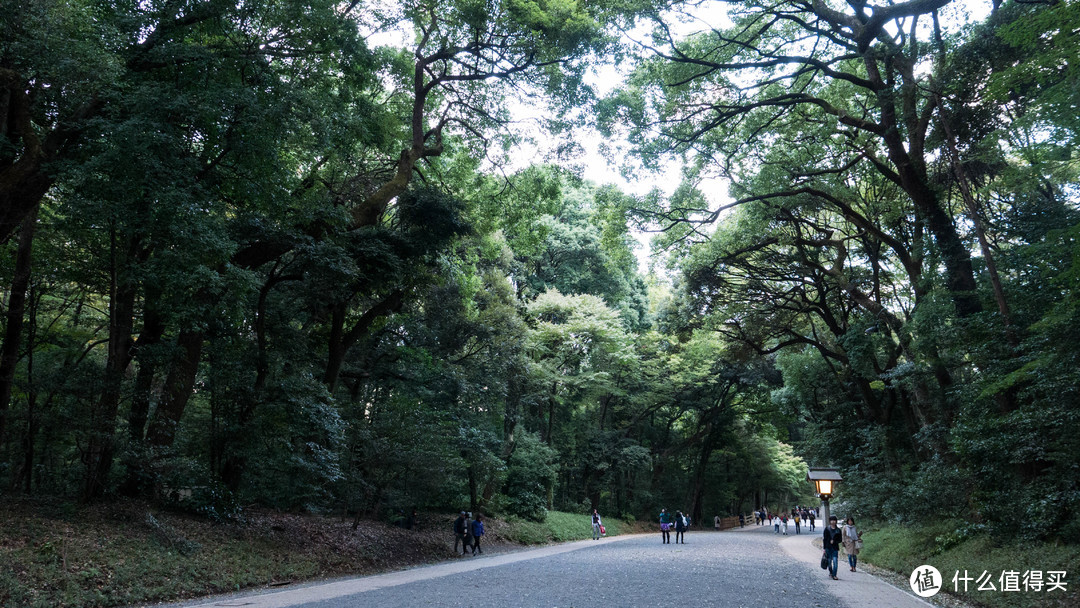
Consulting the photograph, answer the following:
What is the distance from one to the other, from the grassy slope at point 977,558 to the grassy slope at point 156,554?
1007 centimetres

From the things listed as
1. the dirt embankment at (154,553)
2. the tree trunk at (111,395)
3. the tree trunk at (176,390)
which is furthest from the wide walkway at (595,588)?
the tree trunk at (176,390)

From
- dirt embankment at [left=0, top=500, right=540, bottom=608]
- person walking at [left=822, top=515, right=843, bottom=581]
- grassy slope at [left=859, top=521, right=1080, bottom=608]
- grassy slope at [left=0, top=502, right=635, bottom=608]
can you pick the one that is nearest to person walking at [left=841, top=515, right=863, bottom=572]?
grassy slope at [left=859, top=521, right=1080, bottom=608]

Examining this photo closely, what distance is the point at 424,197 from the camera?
1384 centimetres

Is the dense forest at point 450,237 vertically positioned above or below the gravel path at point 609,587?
above

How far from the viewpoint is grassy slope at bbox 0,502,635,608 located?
7227 mm

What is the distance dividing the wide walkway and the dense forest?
2476 millimetres

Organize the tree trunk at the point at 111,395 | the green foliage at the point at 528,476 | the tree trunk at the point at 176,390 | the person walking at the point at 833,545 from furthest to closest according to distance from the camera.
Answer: the green foliage at the point at 528,476 → the person walking at the point at 833,545 → the tree trunk at the point at 176,390 → the tree trunk at the point at 111,395

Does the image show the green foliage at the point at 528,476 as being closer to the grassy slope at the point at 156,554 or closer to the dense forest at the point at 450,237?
the dense forest at the point at 450,237

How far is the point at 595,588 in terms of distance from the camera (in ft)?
28.7

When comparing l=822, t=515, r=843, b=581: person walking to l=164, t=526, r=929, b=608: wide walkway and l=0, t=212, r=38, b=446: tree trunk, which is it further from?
l=0, t=212, r=38, b=446: tree trunk

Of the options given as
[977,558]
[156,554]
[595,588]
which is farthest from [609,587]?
[156,554]

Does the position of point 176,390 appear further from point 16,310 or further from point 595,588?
point 595,588

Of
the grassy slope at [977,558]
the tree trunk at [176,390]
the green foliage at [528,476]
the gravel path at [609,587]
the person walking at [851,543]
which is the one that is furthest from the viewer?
the green foliage at [528,476]

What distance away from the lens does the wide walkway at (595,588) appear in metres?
7.60
